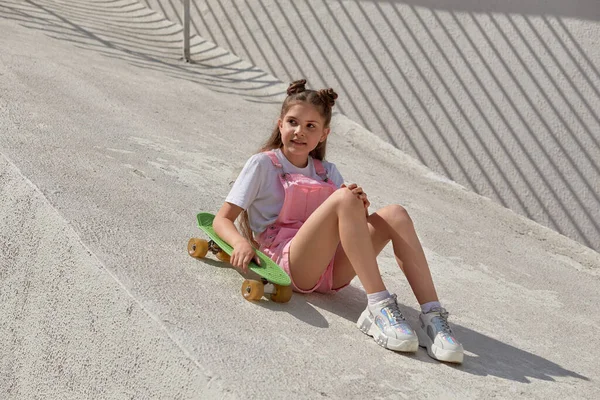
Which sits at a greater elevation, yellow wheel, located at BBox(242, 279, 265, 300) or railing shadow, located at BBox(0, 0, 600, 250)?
railing shadow, located at BBox(0, 0, 600, 250)

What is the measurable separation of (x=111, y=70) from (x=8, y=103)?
1.91 meters

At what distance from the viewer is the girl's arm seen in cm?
335

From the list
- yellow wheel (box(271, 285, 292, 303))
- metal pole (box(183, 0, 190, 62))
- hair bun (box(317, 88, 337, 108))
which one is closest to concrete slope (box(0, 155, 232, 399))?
yellow wheel (box(271, 285, 292, 303))

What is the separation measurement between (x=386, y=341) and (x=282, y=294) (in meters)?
0.47

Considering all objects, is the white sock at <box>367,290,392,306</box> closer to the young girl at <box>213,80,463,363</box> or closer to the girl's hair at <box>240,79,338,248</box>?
the young girl at <box>213,80,463,363</box>

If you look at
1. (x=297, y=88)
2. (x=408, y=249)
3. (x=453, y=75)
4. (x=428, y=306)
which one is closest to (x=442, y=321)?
(x=428, y=306)

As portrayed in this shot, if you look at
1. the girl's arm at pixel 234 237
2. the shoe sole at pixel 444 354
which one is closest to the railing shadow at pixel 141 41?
the girl's arm at pixel 234 237

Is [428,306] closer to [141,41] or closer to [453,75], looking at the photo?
[453,75]

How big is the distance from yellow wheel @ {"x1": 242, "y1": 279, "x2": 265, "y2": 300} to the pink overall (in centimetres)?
19

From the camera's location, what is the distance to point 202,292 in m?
3.41

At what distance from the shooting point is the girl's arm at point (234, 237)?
3346 millimetres

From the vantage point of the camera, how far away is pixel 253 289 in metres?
3.38

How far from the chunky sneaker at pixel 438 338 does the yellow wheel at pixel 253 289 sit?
0.64 m

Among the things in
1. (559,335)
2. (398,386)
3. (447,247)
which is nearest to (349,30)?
(447,247)
